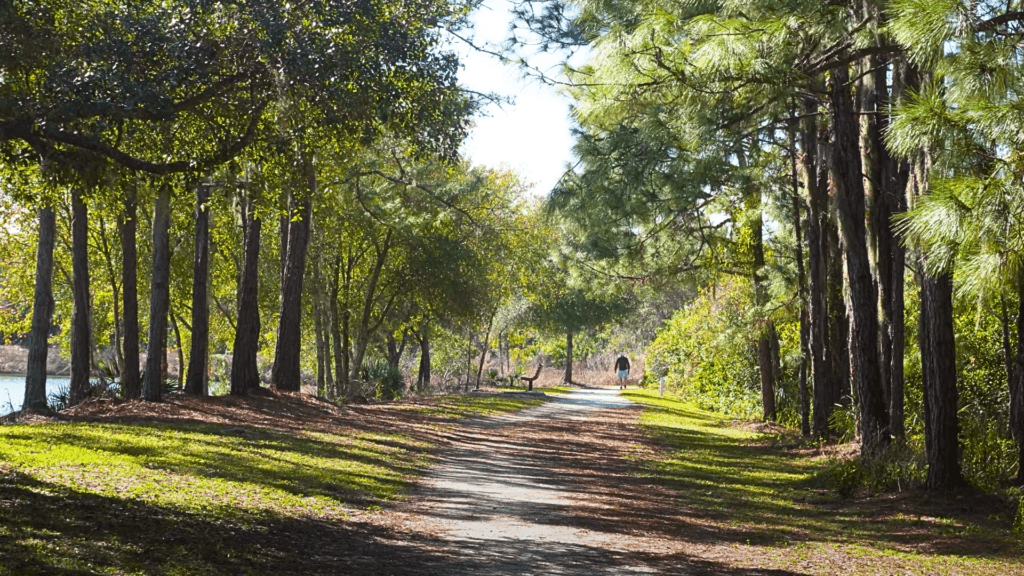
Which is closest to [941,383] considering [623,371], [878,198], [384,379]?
[878,198]

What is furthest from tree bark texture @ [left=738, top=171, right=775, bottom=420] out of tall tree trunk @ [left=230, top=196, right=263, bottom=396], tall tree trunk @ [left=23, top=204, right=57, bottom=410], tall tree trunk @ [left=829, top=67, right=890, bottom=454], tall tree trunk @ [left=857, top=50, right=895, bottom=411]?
tall tree trunk @ [left=23, top=204, right=57, bottom=410]

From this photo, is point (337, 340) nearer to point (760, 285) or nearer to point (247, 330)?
point (247, 330)

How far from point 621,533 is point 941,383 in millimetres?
4240

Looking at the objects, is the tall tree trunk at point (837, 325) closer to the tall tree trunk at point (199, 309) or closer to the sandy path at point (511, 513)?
the sandy path at point (511, 513)

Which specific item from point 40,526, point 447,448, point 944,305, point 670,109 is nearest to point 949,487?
point 944,305

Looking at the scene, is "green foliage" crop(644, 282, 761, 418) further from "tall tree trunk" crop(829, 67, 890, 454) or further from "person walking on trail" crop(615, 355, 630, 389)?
"person walking on trail" crop(615, 355, 630, 389)

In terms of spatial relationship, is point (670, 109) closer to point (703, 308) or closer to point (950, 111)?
point (950, 111)

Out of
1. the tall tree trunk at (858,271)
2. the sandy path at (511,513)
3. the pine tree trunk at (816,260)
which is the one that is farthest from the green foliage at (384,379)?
the tall tree trunk at (858,271)

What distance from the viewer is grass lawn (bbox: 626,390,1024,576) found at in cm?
779

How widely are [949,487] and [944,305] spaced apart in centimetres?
205

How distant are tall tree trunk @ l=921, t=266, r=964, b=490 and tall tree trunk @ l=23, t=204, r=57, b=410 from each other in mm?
12982

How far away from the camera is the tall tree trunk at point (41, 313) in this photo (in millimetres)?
15219

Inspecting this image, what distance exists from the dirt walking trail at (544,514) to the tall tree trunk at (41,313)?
266 inches

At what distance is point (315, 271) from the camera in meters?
28.2
